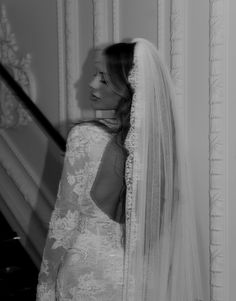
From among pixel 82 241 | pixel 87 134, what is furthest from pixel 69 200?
pixel 87 134

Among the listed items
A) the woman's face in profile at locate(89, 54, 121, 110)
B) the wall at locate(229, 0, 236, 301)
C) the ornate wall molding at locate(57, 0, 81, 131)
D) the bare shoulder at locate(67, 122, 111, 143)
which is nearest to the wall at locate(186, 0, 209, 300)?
the wall at locate(229, 0, 236, 301)

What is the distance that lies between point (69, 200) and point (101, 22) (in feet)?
6.62

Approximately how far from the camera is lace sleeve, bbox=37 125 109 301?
2090 millimetres

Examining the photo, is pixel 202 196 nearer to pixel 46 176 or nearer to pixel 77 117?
pixel 77 117

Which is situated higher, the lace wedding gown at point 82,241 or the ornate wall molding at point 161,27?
the ornate wall molding at point 161,27

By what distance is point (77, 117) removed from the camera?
416cm

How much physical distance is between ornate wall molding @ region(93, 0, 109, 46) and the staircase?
1.75 meters

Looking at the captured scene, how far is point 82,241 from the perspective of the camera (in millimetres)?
2176

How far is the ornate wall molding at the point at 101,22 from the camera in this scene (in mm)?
3782

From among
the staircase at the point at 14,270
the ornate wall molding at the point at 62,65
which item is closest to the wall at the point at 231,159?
the staircase at the point at 14,270

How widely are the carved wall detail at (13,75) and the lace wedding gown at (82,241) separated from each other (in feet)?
8.78

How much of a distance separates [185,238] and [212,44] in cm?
114

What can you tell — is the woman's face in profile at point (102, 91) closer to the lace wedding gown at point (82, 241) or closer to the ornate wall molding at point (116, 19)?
the lace wedding gown at point (82, 241)

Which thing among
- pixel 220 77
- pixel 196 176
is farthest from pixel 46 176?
pixel 220 77
